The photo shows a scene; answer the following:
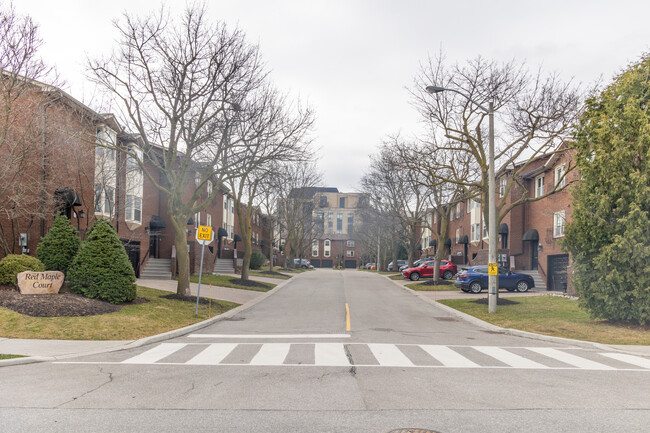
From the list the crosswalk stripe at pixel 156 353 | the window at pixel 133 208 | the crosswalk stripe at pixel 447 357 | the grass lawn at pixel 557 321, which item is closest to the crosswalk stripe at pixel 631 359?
the grass lawn at pixel 557 321

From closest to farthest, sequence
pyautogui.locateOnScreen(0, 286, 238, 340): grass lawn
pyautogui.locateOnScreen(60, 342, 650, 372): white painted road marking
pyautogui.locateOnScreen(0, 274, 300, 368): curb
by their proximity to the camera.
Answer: pyautogui.locateOnScreen(0, 274, 300, 368): curb < pyautogui.locateOnScreen(60, 342, 650, 372): white painted road marking < pyautogui.locateOnScreen(0, 286, 238, 340): grass lawn

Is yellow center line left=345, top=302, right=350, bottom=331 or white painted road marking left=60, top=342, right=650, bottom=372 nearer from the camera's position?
white painted road marking left=60, top=342, right=650, bottom=372

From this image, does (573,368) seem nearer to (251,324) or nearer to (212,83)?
(251,324)

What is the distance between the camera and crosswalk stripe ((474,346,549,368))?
9945 millimetres

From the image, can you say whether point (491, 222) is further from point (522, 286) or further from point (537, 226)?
point (537, 226)

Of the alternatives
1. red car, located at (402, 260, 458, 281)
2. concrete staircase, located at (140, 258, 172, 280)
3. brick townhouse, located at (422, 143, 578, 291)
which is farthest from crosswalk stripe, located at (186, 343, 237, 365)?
red car, located at (402, 260, 458, 281)

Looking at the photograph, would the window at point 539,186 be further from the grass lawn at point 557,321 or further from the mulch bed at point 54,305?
the mulch bed at point 54,305

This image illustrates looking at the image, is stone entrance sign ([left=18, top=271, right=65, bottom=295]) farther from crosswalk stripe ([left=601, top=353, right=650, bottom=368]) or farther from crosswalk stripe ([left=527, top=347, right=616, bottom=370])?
crosswalk stripe ([left=601, top=353, right=650, bottom=368])

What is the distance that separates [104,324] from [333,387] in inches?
342

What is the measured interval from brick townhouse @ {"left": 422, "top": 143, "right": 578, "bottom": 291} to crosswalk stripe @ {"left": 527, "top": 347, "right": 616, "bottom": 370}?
15439 millimetres

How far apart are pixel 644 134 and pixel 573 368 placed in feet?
27.9

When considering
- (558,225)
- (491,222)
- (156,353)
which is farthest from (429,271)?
(156,353)

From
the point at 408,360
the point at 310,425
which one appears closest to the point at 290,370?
the point at 408,360

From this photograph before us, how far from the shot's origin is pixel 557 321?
16.9 m
